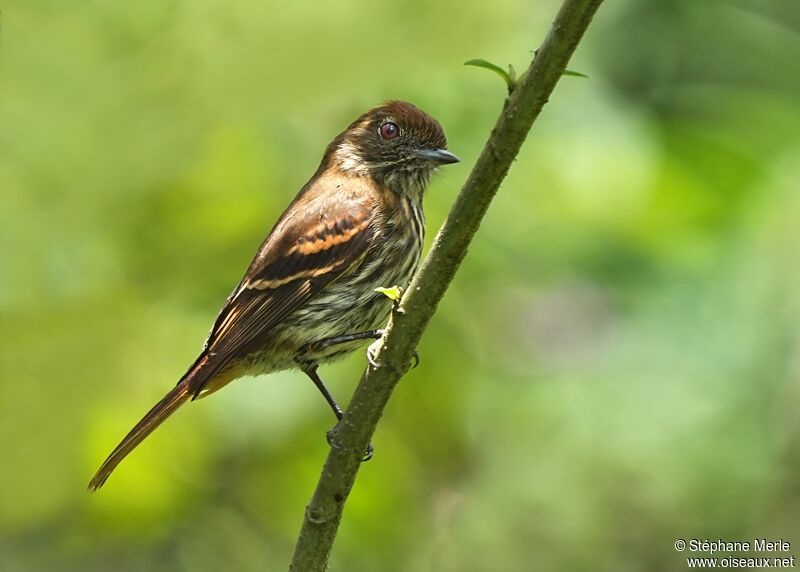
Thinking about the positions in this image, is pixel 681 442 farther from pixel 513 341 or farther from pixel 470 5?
pixel 470 5

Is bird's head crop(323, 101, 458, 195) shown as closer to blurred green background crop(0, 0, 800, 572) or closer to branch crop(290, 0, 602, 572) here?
blurred green background crop(0, 0, 800, 572)

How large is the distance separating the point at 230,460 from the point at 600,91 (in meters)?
2.17

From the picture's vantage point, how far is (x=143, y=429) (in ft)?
12.6

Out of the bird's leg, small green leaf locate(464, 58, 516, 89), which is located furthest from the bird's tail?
small green leaf locate(464, 58, 516, 89)

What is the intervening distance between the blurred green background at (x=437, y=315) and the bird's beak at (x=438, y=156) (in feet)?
0.27

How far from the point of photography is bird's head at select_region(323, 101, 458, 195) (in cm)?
470

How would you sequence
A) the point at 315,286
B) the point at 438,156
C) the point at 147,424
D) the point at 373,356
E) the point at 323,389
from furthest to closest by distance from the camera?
the point at 438,156 → the point at 315,286 → the point at 323,389 → the point at 147,424 → the point at 373,356

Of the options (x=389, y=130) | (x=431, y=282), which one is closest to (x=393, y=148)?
(x=389, y=130)

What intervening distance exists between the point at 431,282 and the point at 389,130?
7.11 feet

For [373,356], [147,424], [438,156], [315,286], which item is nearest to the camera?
[373,356]

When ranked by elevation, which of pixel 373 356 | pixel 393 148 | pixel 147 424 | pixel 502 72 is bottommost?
pixel 147 424

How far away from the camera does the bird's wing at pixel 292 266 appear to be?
4195mm

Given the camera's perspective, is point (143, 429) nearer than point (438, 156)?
Yes

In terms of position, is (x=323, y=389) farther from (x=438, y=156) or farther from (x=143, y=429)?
(x=438, y=156)
